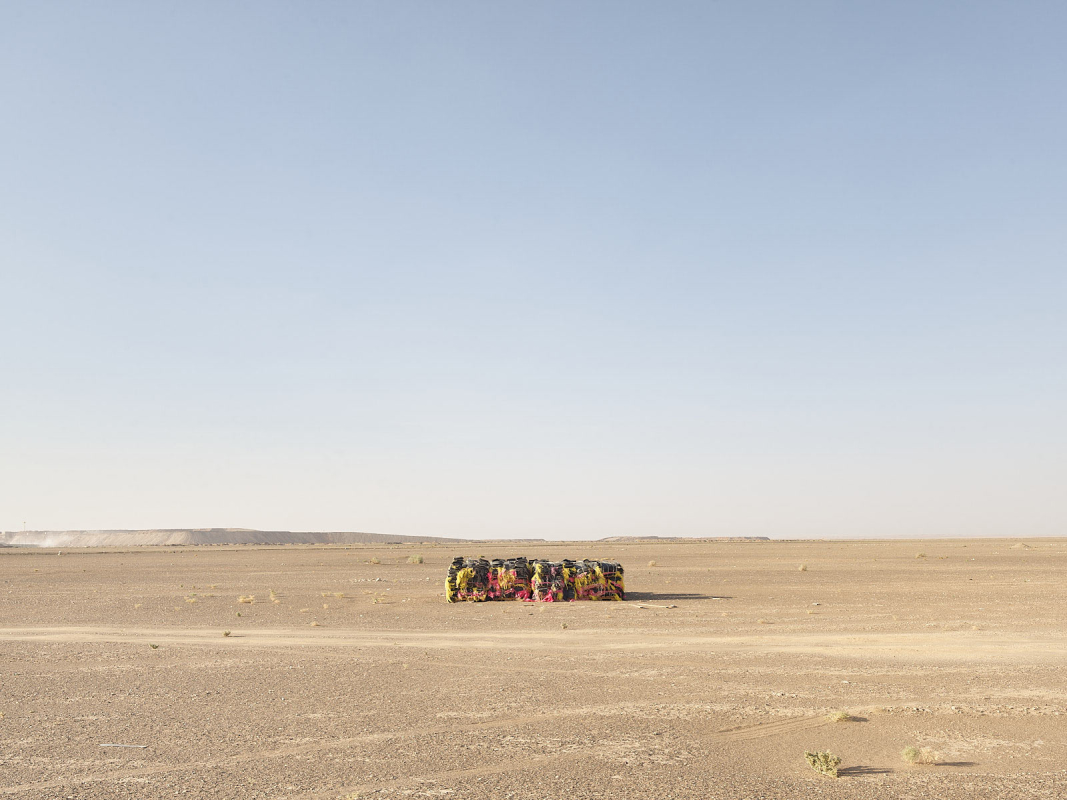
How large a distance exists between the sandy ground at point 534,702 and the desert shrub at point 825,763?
11cm

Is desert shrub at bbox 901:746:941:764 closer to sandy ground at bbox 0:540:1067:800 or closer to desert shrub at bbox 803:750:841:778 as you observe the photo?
sandy ground at bbox 0:540:1067:800

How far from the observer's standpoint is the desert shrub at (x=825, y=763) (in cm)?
954

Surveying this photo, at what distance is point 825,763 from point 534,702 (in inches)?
195

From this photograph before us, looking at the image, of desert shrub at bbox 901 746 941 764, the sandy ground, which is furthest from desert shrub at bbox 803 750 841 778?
desert shrub at bbox 901 746 941 764

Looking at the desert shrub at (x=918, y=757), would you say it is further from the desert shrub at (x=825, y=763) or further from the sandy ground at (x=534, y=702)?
the desert shrub at (x=825, y=763)

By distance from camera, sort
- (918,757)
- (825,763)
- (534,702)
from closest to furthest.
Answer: (825,763) < (918,757) < (534,702)

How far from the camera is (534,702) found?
1331 cm

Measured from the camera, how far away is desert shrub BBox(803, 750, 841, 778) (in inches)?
376

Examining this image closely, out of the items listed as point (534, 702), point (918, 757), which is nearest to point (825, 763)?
point (918, 757)

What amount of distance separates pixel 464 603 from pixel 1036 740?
22.5 meters

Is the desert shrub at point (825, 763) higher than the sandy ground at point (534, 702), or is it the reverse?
the desert shrub at point (825, 763)

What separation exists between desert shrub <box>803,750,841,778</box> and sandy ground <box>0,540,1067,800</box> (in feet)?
0.37

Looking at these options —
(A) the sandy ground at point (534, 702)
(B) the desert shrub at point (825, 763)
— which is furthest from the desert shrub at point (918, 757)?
(B) the desert shrub at point (825, 763)

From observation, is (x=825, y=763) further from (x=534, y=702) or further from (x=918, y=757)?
(x=534, y=702)
